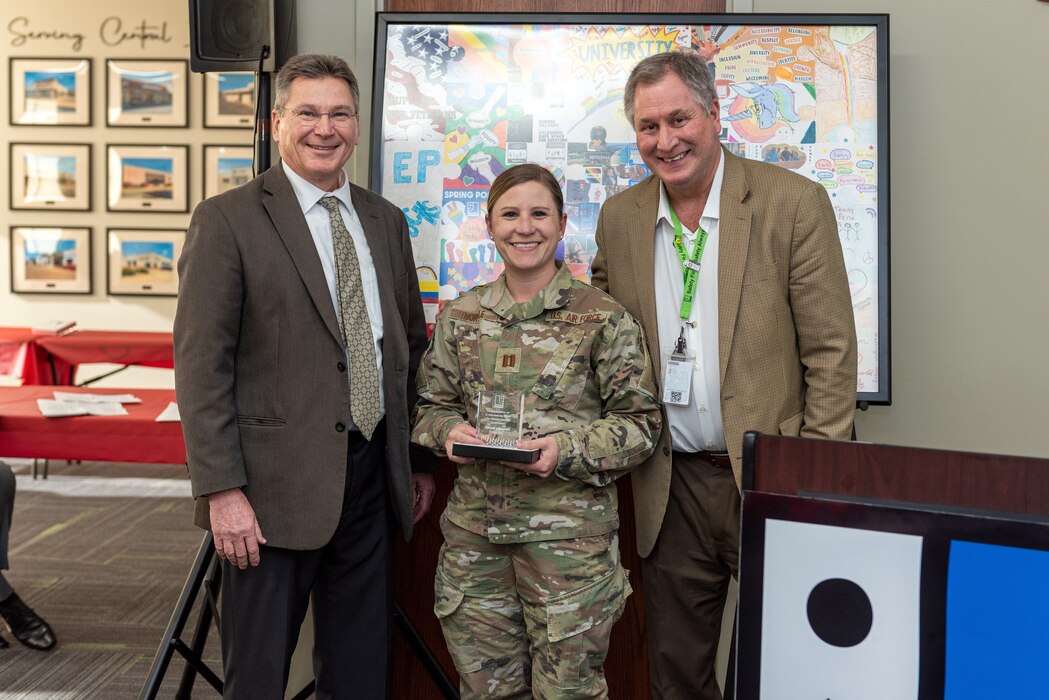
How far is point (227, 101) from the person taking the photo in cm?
670

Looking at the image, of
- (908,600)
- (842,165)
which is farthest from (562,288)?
(908,600)

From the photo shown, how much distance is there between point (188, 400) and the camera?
1.74 meters

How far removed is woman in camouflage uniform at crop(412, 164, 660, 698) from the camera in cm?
183

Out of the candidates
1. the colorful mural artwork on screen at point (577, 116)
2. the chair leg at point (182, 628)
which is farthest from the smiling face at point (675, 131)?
the chair leg at point (182, 628)

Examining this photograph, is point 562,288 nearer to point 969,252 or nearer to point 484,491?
point 484,491

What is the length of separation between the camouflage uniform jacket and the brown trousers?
15cm

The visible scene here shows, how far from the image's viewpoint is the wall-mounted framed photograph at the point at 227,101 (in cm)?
667

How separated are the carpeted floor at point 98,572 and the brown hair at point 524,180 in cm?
213

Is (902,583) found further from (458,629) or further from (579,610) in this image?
(458,629)

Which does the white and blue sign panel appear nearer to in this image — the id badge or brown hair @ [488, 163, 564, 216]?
the id badge

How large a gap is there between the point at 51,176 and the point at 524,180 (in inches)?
246

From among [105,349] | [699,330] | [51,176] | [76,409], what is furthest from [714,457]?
[51,176]

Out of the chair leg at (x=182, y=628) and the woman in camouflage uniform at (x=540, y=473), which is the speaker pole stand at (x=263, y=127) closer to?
the woman in camouflage uniform at (x=540, y=473)

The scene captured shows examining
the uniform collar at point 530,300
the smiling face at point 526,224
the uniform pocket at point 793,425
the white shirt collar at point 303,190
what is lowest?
the uniform pocket at point 793,425
